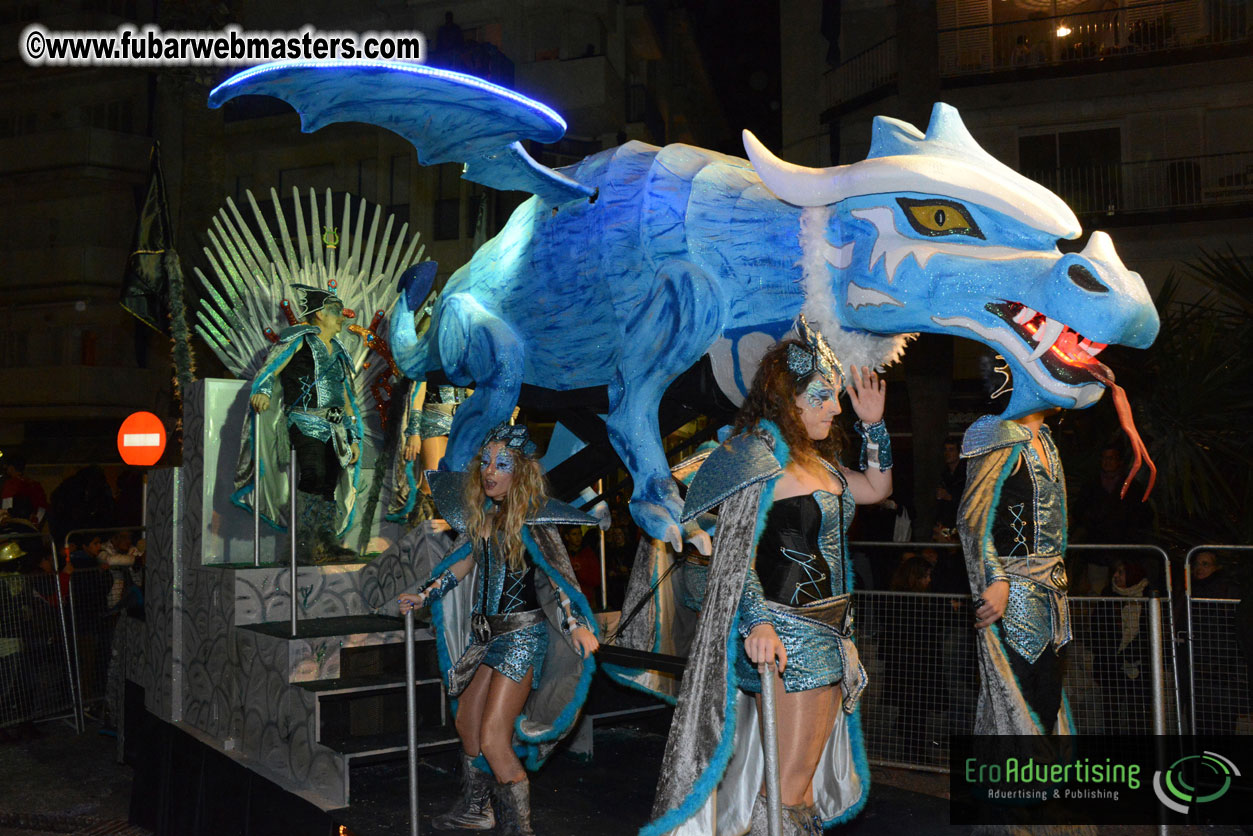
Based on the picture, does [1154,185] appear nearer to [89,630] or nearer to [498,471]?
[498,471]

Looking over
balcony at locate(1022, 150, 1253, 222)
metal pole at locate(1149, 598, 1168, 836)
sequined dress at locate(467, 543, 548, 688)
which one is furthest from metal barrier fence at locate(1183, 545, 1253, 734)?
balcony at locate(1022, 150, 1253, 222)

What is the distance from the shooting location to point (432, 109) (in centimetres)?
377

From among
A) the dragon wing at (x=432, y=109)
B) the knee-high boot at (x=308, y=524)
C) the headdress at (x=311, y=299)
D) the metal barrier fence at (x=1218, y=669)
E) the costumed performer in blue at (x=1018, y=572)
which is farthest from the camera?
the knee-high boot at (x=308, y=524)

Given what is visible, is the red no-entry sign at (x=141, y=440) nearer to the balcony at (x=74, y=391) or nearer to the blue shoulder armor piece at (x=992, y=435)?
the balcony at (x=74, y=391)

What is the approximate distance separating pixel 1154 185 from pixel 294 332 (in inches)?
465

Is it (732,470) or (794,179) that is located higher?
(794,179)

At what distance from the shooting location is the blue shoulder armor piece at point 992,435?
12.4 ft

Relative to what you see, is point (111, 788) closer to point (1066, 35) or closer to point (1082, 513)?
point (1082, 513)

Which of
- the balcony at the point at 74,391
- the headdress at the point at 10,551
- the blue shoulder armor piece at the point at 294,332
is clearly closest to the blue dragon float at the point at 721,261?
the blue shoulder armor piece at the point at 294,332

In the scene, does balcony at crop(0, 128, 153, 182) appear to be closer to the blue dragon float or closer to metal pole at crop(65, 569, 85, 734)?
metal pole at crop(65, 569, 85, 734)

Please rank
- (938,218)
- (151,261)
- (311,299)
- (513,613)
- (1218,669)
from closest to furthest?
1. (938,218)
2. (513,613)
3. (1218,669)
4. (311,299)
5. (151,261)

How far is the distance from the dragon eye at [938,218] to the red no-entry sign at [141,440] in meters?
14.2

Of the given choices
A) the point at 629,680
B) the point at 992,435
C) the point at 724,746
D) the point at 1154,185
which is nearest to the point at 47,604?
the point at 629,680

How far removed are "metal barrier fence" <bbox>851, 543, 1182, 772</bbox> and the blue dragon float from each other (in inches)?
81.3
